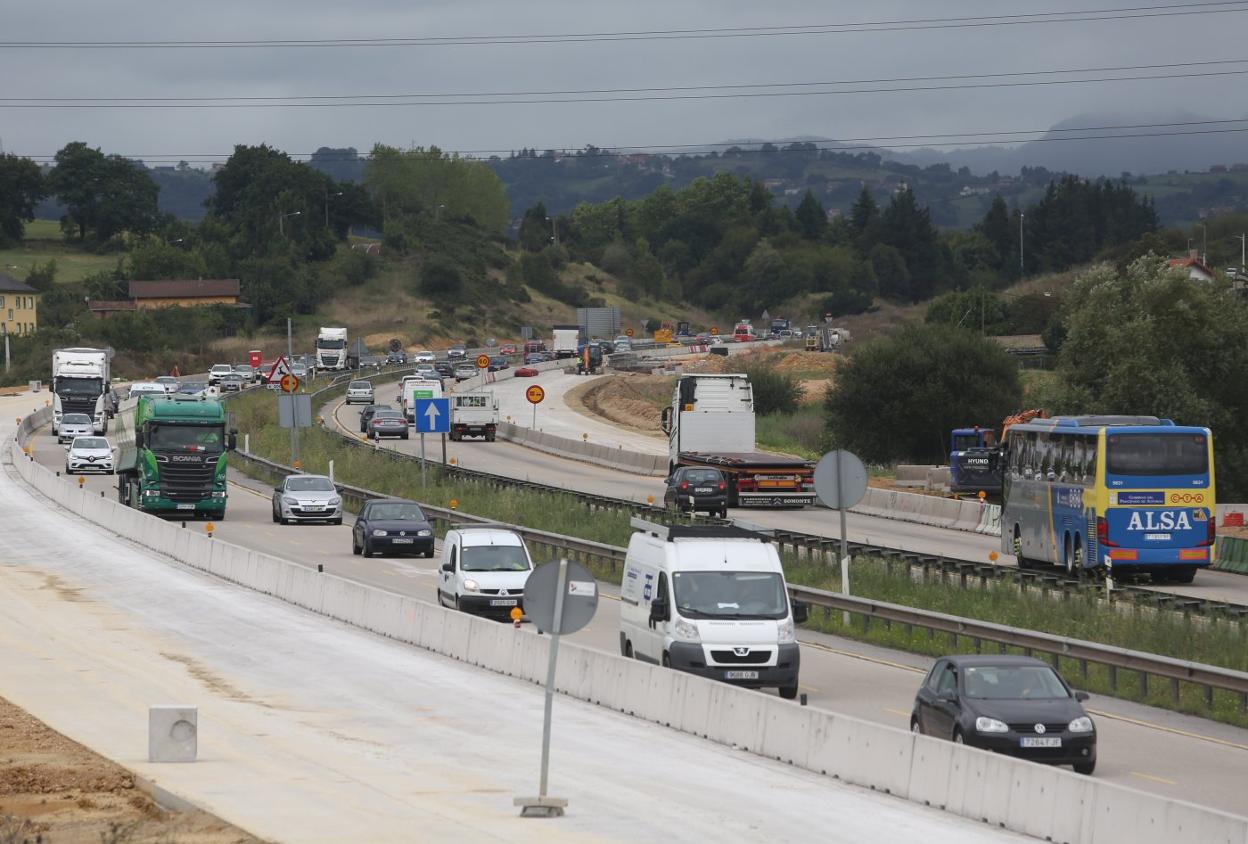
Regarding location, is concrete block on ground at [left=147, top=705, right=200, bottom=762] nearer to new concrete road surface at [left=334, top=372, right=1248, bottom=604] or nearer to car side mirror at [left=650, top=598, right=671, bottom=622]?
car side mirror at [left=650, top=598, right=671, bottom=622]

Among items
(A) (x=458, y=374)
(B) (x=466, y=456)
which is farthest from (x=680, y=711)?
(A) (x=458, y=374)

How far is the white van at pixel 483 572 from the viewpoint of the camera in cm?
3278

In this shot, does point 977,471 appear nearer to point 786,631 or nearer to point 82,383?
point 786,631

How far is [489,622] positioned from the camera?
28750 millimetres

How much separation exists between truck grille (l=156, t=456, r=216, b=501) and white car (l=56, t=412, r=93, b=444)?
30239 millimetres

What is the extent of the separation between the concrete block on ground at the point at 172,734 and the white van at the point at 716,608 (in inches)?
266

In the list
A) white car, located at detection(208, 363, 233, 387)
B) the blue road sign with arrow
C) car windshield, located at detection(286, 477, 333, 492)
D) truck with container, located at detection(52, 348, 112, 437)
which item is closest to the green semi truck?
car windshield, located at detection(286, 477, 333, 492)

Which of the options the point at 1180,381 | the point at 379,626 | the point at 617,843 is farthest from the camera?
the point at 1180,381

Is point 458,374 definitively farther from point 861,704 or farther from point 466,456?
point 861,704

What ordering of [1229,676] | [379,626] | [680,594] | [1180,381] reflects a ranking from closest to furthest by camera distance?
[1229,676]
[680,594]
[379,626]
[1180,381]

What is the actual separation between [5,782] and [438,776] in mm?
4513

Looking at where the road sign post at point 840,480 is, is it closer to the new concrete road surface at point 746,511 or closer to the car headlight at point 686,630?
the car headlight at point 686,630

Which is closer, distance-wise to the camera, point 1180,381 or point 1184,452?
point 1184,452

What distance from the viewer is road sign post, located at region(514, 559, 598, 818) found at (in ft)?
54.1
